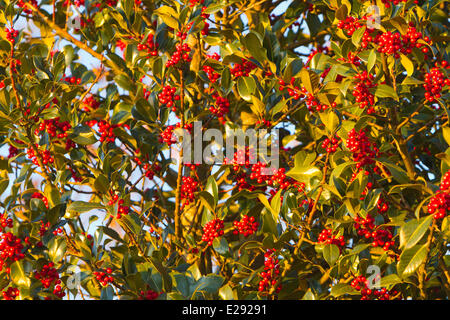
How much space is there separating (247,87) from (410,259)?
4.25 ft

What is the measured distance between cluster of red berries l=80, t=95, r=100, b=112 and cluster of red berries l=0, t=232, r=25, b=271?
112cm

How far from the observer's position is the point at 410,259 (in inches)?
92.7

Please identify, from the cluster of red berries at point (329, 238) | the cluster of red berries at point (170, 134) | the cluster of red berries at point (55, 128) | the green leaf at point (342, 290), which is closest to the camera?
the green leaf at point (342, 290)

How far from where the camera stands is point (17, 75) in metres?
3.38

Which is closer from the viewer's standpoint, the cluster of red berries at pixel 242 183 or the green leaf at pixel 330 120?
the green leaf at pixel 330 120

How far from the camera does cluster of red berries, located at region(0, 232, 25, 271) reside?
2.98m

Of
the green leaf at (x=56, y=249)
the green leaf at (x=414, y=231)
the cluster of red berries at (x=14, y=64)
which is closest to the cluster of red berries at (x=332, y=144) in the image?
the green leaf at (x=414, y=231)

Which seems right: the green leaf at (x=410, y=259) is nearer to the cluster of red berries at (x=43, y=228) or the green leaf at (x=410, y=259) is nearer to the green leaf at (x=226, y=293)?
the green leaf at (x=226, y=293)

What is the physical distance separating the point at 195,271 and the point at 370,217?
871 mm

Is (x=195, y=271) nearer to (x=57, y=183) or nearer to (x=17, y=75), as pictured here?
(x=57, y=183)

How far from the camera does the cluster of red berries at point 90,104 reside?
12.6ft

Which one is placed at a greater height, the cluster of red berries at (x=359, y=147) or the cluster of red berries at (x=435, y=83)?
the cluster of red berries at (x=435, y=83)

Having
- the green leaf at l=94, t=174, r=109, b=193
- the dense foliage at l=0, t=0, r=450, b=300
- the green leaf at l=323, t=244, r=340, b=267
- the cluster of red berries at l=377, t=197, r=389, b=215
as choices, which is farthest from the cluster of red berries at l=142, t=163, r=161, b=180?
the cluster of red berries at l=377, t=197, r=389, b=215
